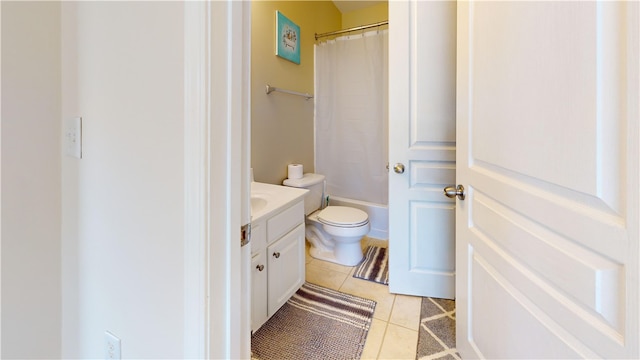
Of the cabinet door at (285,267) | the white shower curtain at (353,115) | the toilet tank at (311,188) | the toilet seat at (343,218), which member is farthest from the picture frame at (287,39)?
the cabinet door at (285,267)

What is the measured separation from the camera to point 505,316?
0.93m

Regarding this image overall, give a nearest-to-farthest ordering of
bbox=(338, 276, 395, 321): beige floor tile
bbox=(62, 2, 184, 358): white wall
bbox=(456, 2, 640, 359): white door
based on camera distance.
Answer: bbox=(456, 2, 640, 359): white door, bbox=(62, 2, 184, 358): white wall, bbox=(338, 276, 395, 321): beige floor tile

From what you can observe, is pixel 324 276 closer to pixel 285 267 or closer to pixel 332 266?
pixel 332 266

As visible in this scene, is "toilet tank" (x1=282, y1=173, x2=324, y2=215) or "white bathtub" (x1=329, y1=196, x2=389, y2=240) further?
"white bathtub" (x1=329, y1=196, x2=389, y2=240)

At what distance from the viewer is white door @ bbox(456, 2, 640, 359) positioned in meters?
0.53

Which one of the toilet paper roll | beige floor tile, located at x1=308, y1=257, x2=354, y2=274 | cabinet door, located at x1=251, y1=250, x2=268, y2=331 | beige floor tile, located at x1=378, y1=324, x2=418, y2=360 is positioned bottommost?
beige floor tile, located at x1=378, y1=324, x2=418, y2=360

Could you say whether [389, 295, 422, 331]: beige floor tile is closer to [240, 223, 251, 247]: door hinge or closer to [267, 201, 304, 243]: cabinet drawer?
[267, 201, 304, 243]: cabinet drawer

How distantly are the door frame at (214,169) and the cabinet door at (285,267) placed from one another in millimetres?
893

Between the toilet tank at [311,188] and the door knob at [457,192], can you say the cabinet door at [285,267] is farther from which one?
the door knob at [457,192]

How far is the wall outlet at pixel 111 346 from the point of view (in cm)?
82

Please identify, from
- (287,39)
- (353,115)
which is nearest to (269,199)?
(287,39)

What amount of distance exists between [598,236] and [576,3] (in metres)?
0.48

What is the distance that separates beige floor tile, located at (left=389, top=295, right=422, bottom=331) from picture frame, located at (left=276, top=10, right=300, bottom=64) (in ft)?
6.88

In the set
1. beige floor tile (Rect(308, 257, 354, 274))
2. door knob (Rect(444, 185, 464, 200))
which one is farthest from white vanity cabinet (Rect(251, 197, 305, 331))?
door knob (Rect(444, 185, 464, 200))
